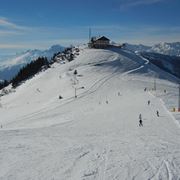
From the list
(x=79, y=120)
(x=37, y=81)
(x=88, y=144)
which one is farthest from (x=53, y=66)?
(x=88, y=144)

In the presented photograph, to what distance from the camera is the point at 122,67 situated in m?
131

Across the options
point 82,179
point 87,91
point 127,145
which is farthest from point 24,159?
point 87,91

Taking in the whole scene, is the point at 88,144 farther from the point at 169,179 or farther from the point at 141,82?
the point at 141,82

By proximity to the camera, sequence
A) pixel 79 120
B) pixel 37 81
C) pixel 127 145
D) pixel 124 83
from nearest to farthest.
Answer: pixel 127 145, pixel 79 120, pixel 124 83, pixel 37 81

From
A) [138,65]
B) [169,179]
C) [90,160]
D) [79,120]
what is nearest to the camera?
[169,179]

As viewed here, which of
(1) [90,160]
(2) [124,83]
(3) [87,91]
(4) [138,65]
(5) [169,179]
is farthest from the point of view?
(4) [138,65]

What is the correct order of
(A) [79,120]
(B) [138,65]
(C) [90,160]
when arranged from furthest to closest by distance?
(B) [138,65] < (A) [79,120] < (C) [90,160]

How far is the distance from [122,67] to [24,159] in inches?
4271

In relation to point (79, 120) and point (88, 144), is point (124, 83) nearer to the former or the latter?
point (79, 120)

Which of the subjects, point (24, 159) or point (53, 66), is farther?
Answer: point (53, 66)

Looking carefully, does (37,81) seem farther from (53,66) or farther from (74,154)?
(74,154)

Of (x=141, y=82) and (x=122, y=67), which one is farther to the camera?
(x=122, y=67)

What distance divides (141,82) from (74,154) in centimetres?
8080

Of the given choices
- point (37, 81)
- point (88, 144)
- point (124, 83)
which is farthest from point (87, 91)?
point (88, 144)
